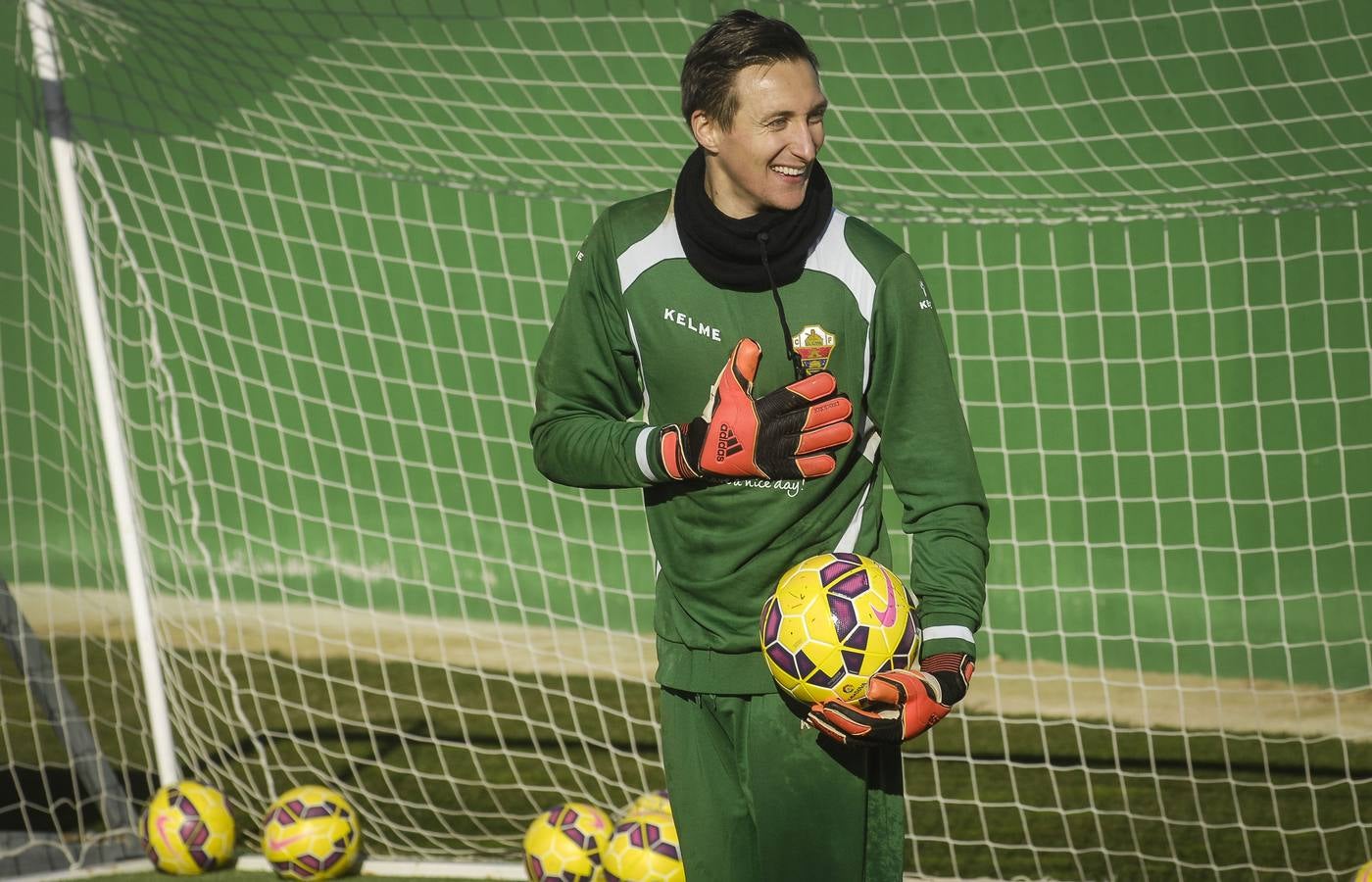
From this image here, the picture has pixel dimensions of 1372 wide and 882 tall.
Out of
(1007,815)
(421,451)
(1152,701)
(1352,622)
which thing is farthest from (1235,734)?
(421,451)

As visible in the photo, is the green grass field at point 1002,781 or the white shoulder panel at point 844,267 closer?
the white shoulder panel at point 844,267

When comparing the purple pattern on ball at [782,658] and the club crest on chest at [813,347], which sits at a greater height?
the club crest on chest at [813,347]

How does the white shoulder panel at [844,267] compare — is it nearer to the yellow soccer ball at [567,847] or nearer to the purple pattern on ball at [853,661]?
the purple pattern on ball at [853,661]

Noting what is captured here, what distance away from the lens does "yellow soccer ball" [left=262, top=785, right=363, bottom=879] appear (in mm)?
4711

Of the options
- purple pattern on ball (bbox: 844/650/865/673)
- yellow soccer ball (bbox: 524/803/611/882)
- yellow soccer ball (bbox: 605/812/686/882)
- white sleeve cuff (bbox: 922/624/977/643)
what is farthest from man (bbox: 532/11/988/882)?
yellow soccer ball (bbox: 524/803/611/882)

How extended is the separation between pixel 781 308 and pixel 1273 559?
525 centimetres

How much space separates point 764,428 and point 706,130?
0.50m

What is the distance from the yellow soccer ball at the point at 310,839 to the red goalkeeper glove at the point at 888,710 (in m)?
2.95

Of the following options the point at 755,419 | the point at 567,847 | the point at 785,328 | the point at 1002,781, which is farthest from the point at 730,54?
the point at 1002,781

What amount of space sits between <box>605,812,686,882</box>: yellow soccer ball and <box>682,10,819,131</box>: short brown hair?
248 centimetres

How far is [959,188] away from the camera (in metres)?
6.75

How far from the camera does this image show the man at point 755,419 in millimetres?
2285

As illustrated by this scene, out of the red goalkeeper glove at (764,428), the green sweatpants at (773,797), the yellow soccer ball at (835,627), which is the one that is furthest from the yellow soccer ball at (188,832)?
the red goalkeeper glove at (764,428)

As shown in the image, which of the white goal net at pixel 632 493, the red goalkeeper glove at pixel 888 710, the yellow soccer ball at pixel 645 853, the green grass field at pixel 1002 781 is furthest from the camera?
the white goal net at pixel 632 493
